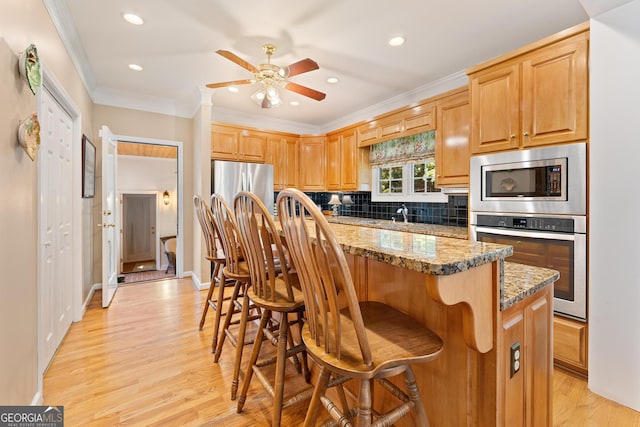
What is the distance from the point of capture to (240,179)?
4.07 meters

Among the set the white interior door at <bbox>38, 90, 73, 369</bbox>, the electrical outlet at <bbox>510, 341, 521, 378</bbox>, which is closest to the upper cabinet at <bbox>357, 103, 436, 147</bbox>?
the electrical outlet at <bbox>510, 341, 521, 378</bbox>

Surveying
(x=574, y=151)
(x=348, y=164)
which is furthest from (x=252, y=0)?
(x=348, y=164)

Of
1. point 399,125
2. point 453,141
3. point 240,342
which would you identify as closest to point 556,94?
point 453,141

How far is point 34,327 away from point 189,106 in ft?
11.1

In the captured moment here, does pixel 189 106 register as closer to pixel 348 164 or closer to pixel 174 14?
pixel 174 14

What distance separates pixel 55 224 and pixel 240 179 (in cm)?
212

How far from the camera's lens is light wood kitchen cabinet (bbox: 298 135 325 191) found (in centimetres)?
489

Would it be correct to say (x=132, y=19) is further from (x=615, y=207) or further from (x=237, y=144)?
(x=615, y=207)

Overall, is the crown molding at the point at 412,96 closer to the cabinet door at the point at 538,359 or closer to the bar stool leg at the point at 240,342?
the cabinet door at the point at 538,359

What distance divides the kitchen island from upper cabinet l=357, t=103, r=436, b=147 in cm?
239

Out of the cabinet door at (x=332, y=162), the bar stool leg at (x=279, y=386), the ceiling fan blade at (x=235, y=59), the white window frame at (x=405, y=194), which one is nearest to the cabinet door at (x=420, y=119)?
the white window frame at (x=405, y=194)

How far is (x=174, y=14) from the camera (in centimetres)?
218

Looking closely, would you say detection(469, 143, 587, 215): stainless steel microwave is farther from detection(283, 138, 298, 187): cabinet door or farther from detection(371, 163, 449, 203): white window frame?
detection(283, 138, 298, 187): cabinet door

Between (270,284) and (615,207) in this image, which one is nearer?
Result: (270,284)
